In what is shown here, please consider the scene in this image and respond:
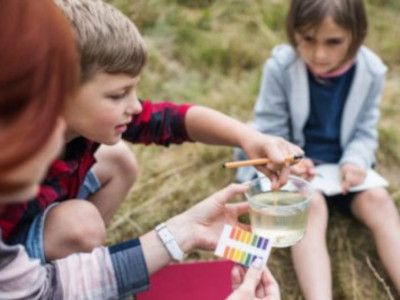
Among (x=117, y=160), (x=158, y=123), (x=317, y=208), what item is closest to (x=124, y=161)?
(x=117, y=160)

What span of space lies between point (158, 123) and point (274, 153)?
1.03 ft

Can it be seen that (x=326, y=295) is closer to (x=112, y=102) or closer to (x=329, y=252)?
(x=329, y=252)

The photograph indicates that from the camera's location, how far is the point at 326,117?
7.32ft

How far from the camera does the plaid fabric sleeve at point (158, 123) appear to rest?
5.87 ft

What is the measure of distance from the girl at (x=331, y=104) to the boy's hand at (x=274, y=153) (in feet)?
1.22

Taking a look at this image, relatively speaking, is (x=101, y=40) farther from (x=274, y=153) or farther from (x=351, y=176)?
(x=351, y=176)

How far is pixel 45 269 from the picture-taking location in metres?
1.38

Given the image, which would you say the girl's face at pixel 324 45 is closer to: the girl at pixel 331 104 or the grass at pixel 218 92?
the girl at pixel 331 104

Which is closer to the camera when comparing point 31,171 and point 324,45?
point 31,171

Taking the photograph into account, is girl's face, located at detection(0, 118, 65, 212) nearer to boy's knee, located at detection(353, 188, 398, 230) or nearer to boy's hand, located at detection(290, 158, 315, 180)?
boy's hand, located at detection(290, 158, 315, 180)

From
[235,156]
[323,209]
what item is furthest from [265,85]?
[323,209]

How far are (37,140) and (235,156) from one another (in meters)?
1.33

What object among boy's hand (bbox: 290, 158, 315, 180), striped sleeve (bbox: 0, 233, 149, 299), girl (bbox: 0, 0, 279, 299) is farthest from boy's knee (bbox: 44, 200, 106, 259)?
boy's hand (bbox: 290, 158, 315, 180)

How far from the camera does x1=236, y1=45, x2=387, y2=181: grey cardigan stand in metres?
2.19
